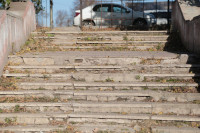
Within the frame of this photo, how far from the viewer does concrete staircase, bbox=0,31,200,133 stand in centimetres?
512

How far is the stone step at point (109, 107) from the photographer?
5344mm

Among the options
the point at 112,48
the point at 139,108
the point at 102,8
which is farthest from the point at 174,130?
the point at 102,8

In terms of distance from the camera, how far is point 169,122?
16.8 ft

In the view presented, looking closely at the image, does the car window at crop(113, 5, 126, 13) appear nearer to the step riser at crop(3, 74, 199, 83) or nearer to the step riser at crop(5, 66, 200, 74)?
the step riser at crop(5, 66, 200, 74)

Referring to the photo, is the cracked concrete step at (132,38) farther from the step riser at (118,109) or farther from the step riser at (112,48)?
the step riser at (118,109)

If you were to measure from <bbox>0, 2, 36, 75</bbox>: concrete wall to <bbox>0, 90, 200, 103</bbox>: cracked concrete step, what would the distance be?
117cm

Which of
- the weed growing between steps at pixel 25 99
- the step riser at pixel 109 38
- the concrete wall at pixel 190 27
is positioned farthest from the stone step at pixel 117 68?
the step riser at pixel 109 38

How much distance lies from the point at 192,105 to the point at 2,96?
12.1ft

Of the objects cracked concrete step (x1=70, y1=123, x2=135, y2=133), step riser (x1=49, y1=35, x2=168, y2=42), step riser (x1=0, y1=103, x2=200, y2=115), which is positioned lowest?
cracked concrete step (x1=70, y1=123, x2=135, y2=133)

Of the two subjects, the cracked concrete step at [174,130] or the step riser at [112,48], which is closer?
the cracked concrete step at [174,130]

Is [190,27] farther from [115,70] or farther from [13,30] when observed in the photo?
[13,30]

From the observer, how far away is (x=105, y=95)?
18.9ft

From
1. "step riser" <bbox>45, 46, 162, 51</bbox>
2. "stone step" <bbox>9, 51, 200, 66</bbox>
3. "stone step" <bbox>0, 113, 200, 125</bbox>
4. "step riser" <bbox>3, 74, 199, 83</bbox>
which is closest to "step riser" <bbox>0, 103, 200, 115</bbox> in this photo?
"stone step" <bbox>0, 113, 200, 125</bbox>

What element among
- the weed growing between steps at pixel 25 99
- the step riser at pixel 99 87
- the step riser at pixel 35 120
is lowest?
the step riser at pixel 35 120
